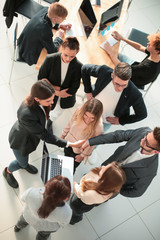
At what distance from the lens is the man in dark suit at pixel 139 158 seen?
2.08 metres

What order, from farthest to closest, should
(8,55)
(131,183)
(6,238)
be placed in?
(8,55)
(6,238)
(131,183)

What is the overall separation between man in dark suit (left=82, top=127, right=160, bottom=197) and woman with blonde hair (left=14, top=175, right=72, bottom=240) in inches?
26.0

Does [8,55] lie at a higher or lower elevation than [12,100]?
higher

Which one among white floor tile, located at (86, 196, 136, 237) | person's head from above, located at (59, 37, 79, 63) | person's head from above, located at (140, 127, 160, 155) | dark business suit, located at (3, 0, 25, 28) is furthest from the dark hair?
dark business suit, located at (3, 0, 25, 28)

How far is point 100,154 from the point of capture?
358 centimetres

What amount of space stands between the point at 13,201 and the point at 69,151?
0.90m

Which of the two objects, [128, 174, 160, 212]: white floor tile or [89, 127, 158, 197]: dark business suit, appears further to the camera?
[128, 174, 160, 212]: white floor tile

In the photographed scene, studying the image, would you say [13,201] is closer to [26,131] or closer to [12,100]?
[26,131]

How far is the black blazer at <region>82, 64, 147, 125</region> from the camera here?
2631mm

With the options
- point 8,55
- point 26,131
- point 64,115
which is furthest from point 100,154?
point 8,55

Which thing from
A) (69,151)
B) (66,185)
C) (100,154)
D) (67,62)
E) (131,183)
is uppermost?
(67,62)

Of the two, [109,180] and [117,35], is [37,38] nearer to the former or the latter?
[117,35]

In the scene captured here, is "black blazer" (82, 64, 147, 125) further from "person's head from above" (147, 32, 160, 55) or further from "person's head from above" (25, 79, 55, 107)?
"person's head from above" (147, 32, 160, 55)

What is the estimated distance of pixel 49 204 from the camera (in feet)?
5.90
